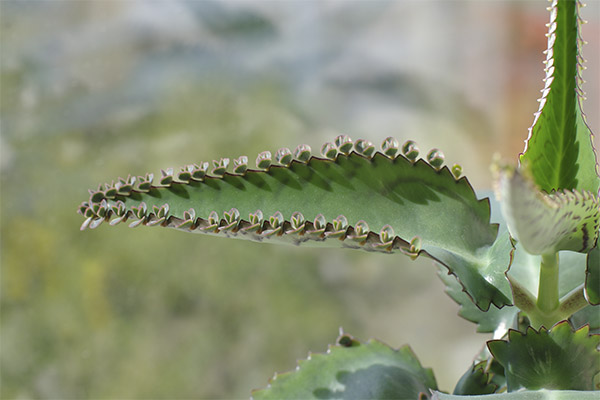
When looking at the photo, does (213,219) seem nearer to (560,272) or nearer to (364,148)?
(364,148)

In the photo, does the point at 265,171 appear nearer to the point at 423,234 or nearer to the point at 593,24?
the point at 423,234

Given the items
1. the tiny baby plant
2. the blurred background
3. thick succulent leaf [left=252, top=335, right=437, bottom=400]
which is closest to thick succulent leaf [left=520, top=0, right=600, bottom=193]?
the tiny baby plant

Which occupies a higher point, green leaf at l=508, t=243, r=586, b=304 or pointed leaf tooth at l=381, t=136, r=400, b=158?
pointed leaf tooth at l=381, t=136, r=400, b=158

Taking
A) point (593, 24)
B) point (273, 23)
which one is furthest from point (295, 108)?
point (593, 24)

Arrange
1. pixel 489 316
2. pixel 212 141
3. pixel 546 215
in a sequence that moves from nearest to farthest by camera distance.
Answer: pixel 546 215
pixel 489 316
pixel 212 141

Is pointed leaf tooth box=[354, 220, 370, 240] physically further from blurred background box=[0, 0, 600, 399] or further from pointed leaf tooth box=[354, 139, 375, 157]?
blurred background box=[0, 0, 600, 399]

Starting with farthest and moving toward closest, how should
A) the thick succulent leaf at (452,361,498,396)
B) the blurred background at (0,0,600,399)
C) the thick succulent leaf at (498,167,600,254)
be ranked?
the blurred background at (0,0,600,399) < the thick succulent leaf at (452,361,498,396) < the thick succulent leaf at (498,167,600,254)

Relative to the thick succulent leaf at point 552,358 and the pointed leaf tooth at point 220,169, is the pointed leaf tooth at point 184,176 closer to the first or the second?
the pointed leaf tooth at point 220,169

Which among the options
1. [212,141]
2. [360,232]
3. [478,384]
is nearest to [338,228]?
[360,232]
